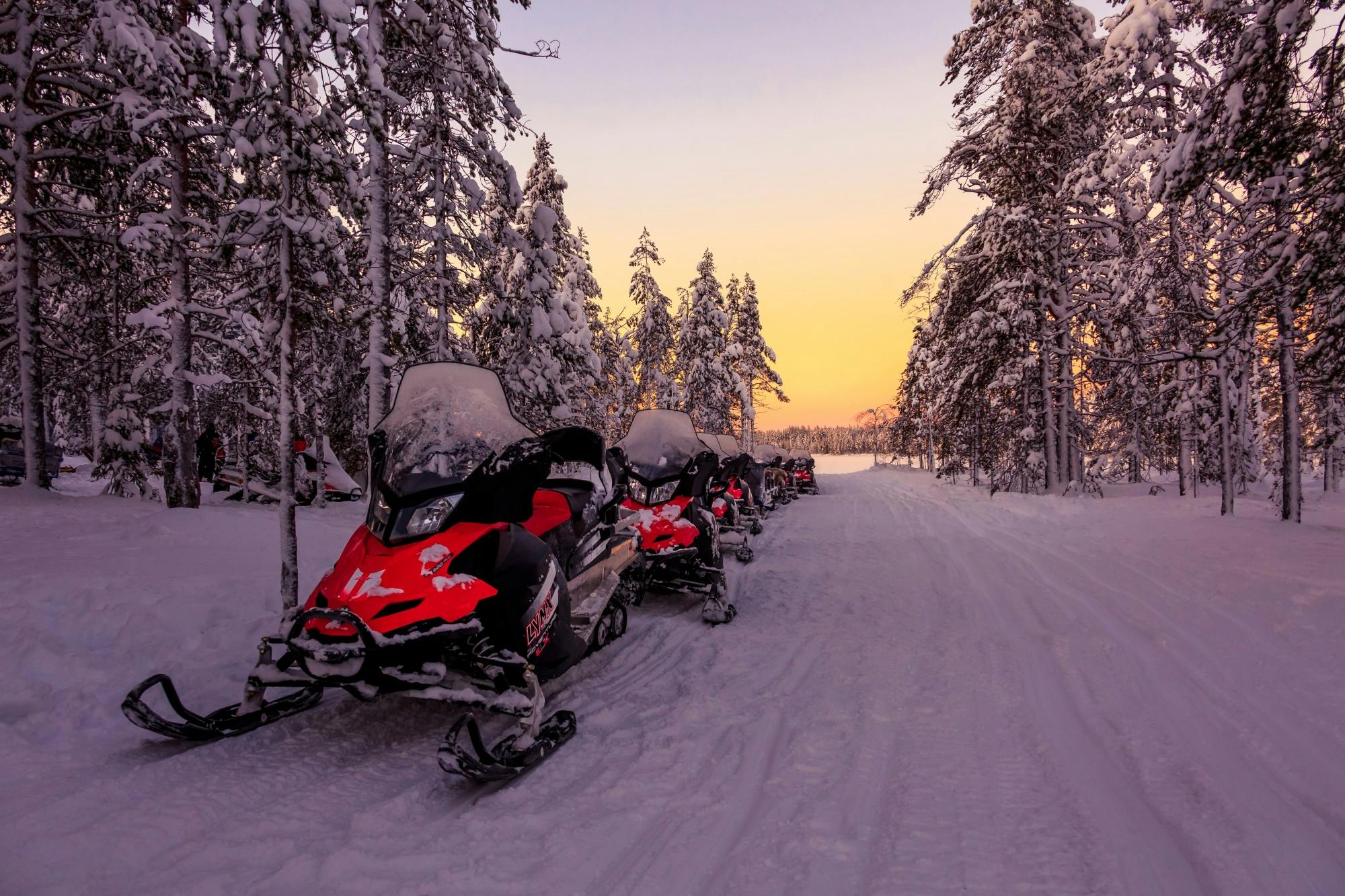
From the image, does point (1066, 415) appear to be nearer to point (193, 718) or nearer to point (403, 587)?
point (403, 587)

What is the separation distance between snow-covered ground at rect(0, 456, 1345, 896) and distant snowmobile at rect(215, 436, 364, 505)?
24.6ft

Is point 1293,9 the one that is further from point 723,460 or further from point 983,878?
point 723,460

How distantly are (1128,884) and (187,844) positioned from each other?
3491mm

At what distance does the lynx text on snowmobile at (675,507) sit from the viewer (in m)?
6.55

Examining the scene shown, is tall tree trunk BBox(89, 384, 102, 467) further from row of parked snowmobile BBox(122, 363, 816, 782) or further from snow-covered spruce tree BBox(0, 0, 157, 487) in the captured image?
row of parked snowmobile BBox(122, 363, 816, 782)

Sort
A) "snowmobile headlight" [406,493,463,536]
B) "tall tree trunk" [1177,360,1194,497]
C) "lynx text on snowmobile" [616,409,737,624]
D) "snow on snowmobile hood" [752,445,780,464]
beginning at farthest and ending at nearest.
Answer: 1. "snow on snowmobile hood" [752,445,780,464]
2. "tall tree trunk" [1177,360,1194,497]
3. "lynx text on snowmobile" [616,409,737,624]
4. "snowmobile headlight" [406,493,463,536]

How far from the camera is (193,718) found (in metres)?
3.13

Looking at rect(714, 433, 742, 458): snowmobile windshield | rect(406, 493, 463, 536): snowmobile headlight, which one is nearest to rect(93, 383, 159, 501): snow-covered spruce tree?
rect(406, 493, 463, 536): snowmobile headlight

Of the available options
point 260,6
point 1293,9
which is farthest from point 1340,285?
point 260,6

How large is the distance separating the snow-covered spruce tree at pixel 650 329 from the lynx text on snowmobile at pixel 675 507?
71.7 feet

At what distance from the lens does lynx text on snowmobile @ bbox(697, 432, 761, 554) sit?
31.4ft

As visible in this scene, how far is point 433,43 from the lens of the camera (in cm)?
825

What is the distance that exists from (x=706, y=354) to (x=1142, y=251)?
20466 millimetres

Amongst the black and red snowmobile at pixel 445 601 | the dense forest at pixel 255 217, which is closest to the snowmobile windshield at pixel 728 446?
the dense forest at pixel 255 217
